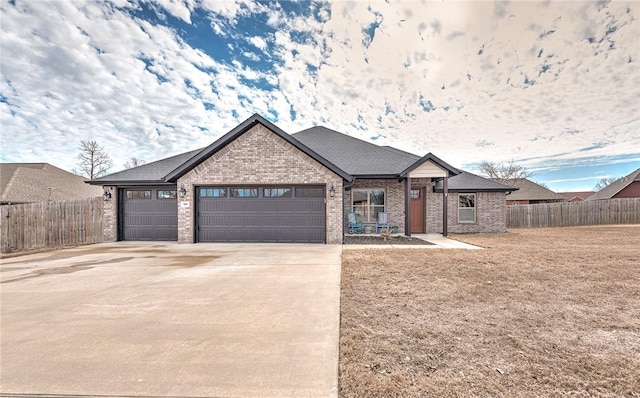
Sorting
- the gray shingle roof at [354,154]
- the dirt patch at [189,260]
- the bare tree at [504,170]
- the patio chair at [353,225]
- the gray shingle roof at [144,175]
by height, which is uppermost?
the bare tree at [504,170]

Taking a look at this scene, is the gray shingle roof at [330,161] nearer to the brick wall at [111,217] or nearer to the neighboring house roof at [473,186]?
the neighboring house roof at [473,186]

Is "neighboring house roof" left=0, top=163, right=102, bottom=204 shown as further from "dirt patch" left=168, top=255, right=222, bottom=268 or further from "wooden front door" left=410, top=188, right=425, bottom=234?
"wooden front door" left=410, top=188, right=425, bottom=234

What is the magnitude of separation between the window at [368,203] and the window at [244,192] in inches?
202

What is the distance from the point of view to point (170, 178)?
1085cm

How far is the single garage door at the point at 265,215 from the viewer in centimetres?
1102

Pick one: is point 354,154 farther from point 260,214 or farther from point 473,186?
point 473,186

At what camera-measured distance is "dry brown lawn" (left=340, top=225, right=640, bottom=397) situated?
2207 millimetres

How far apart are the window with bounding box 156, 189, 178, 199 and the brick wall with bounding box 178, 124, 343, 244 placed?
111cm

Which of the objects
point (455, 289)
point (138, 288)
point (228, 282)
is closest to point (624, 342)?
point (455, 289)

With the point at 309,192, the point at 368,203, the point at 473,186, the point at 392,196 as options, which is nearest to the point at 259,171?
the point at 309,192

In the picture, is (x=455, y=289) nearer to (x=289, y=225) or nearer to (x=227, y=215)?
(x=289, y=225)

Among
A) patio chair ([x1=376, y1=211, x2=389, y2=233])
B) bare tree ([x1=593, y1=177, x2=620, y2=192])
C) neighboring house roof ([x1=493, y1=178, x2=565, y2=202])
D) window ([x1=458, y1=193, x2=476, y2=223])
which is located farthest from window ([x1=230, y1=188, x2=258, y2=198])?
bare tree ([x1=593, y1=177, x2=620, y2=192])

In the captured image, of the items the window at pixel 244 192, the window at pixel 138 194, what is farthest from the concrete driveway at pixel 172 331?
the window at pixel 138 194

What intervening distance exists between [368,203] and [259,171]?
19.3 feet
